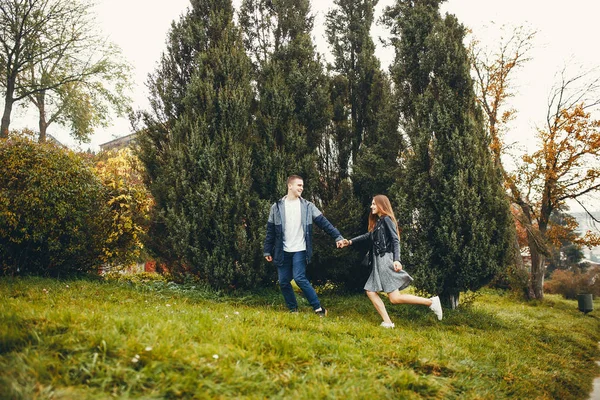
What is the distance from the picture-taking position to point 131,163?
857 centimetres

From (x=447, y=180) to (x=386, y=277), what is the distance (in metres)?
2.53

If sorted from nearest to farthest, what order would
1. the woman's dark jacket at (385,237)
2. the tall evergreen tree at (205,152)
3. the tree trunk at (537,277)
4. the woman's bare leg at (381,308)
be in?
1. the woman's bare leg at (381,308)
2. the woman's dark jacket at (385,237)
3. the tall evergreen tree at (205,152)
4. the tree trunk at (537,277)

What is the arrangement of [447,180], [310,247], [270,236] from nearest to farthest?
1. [310,247]
2. [270,236]
3. [447,180]

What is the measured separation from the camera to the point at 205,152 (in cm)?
736

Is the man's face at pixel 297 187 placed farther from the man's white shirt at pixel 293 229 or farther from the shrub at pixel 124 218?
the shrub at pixel 124 218

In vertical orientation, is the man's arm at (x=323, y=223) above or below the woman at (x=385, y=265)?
above

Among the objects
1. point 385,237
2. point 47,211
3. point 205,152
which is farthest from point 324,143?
point 47,211

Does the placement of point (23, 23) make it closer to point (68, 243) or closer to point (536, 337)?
A: point (68, 243)

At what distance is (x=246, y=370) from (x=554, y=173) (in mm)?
16379

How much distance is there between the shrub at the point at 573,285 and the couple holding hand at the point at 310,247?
68.5ft

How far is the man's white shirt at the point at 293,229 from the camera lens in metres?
5.98

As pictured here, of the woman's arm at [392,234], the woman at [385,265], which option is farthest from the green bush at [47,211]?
the woman's arm at [392,234]

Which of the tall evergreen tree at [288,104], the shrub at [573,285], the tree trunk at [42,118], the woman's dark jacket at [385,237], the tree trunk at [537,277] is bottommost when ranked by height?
the shrub at [573,285]

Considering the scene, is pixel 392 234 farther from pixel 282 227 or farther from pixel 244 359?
pixel 244 359
